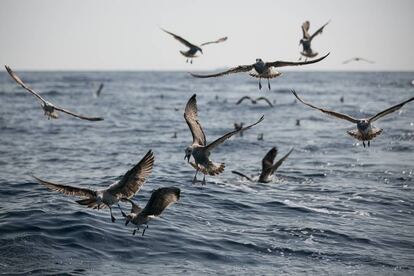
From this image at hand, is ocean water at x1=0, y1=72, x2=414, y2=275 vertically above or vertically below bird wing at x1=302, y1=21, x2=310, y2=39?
below

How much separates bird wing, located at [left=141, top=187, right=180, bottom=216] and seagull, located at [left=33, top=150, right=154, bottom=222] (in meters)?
0.53

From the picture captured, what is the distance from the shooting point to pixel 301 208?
48.0ft

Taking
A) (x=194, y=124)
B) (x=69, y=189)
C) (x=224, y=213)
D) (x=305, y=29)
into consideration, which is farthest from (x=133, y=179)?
(x=305, y=29)

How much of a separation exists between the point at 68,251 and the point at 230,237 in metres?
3.44

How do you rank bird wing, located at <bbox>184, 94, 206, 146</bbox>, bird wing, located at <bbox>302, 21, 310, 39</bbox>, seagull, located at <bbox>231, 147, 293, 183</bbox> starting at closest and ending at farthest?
bird wing, located at <bbox>184, 94, 206, 146</bbox>
seagull, located at <bbox>231, 147, 293, 183</bbox>
bird wing, located at <bbox>302, 21, 310, 39</bbox>

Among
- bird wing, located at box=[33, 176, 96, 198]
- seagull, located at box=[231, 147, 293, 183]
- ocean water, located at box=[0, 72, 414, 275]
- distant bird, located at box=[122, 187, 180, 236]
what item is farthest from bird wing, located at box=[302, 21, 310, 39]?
bird wing, located at box=[33, 176, 96, 198]

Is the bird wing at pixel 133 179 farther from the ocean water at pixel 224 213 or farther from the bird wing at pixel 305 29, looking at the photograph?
the bird wing at pixel 305 29

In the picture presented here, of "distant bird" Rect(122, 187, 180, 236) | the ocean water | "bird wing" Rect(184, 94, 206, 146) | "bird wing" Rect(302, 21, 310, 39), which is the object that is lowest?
the ocean water

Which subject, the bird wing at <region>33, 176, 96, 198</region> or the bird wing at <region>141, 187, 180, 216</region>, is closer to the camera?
the bird wing at <region>141, 187, 180, 216</region>

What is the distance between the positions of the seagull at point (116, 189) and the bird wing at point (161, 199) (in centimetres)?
53

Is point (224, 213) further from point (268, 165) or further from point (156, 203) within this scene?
point (156, 203)

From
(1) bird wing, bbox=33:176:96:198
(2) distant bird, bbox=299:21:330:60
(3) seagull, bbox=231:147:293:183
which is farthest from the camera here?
(2) distant bird, bbox=299:21:330:60

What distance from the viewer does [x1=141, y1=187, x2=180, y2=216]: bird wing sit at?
8891mm

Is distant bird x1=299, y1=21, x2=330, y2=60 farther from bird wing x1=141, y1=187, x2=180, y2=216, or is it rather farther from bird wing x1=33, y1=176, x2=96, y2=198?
bird wing x1=33, y1=176, x2=96, y2=198
